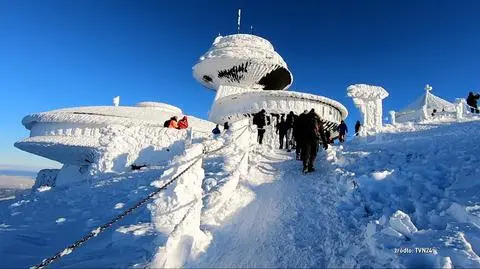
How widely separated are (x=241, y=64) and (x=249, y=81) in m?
2.35

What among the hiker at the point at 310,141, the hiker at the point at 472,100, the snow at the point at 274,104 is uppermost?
the hiker at the point at 472,100

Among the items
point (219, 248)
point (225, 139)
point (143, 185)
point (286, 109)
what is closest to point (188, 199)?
point (219, 248)

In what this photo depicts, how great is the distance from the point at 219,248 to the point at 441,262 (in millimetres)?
3061

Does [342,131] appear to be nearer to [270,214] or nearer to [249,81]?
[249,81]

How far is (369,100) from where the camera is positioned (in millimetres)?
23750

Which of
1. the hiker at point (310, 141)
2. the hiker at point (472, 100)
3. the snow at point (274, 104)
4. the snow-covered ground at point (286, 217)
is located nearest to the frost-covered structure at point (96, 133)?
the snow at point (274, 104)

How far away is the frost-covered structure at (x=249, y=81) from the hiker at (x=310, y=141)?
37.1 ft

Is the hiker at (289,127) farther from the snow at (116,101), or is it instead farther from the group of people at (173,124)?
the snow at (116,101)

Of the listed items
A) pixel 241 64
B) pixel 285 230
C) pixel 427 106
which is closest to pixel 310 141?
pixel 285 230

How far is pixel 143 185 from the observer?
11.8m

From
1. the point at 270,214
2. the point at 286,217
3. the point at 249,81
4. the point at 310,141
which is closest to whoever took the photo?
the point at 286,217

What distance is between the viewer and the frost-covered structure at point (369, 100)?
2327cm

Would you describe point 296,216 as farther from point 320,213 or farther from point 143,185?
point 143,185

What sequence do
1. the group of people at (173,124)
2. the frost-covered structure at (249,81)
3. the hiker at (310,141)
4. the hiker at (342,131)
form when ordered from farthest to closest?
the frost-covered structure at (249,81) → the hiker at (342,131) → the group of people at (173,124) → the hiker at (310,141)
